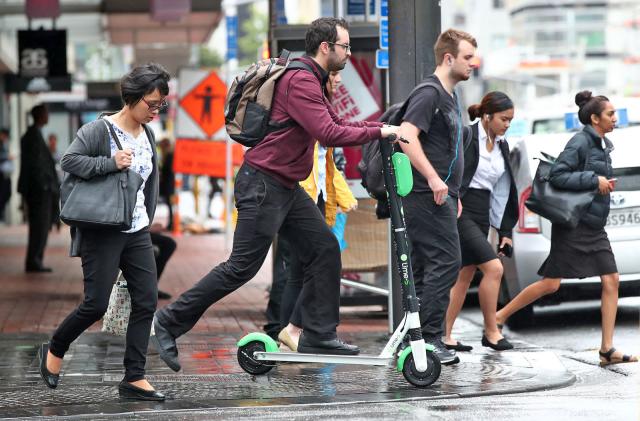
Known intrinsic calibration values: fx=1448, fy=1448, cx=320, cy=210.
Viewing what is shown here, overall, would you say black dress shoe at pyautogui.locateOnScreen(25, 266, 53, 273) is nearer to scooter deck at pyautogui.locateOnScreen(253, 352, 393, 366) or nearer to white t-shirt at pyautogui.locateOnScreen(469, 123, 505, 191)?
white t-shirt at pyautogui.locateOnScreen(469, 123, 505, 191)

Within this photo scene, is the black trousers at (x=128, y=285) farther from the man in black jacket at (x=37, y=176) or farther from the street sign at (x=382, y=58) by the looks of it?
the man in black jacket at (x=37, y=176)

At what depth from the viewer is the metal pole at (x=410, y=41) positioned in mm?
9469

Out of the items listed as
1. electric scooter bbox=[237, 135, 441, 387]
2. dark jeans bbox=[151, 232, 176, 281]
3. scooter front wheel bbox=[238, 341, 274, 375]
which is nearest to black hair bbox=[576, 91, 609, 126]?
electric scooter bbox=[237, 135, 441, 387]

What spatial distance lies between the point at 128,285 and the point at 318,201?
2.52m

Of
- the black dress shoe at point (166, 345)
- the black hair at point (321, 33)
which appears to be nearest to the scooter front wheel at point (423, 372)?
the black dress shoe at point (166, 345)

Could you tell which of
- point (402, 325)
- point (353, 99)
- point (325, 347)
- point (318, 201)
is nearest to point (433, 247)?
point (402, 325)

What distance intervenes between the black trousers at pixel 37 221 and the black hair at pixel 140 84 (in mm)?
9845

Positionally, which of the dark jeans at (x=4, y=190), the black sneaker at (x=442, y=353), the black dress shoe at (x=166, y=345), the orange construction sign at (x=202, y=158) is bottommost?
the dark jeans at (x=4, y=190)

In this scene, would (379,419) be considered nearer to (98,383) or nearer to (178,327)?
(178,327)

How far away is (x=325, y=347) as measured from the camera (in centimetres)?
823

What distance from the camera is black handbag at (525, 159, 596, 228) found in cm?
948

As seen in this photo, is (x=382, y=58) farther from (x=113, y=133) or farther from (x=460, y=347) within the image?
(x=113, y=133)

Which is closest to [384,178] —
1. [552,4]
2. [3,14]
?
[3,14]

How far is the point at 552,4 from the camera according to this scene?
139375 mm
